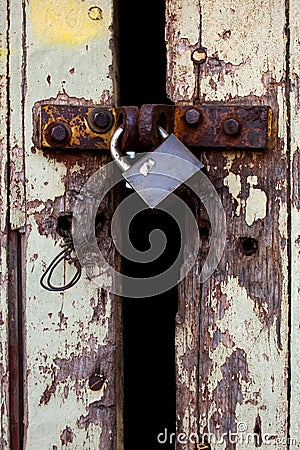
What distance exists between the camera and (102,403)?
1003 mm

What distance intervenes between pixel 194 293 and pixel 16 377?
0.32 meters

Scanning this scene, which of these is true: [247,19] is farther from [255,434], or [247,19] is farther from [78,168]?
[255,434]

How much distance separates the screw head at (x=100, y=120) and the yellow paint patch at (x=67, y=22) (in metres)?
0.12

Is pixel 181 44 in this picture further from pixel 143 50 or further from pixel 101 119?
pixel 143 50

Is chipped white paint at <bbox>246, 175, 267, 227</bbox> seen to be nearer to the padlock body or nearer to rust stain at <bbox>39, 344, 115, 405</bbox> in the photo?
the padlock body

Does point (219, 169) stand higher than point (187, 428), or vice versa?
point (219, 169)

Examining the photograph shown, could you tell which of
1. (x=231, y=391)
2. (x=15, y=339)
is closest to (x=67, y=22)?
(x=15, y=339)

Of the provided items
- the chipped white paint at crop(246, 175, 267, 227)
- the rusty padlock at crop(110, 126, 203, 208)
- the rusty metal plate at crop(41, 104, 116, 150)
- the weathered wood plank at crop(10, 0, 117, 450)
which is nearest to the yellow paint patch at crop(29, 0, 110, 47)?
the weathered wood plank at crop(10, 0, 117, 450)

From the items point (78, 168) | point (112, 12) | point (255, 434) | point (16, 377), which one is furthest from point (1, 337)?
point (112, 12)

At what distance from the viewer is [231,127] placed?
913 millimetres

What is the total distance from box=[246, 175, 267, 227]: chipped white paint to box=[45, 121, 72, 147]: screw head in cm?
28

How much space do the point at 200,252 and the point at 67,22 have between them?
0.41 m

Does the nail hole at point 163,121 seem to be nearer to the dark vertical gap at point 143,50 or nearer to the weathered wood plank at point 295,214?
the weathered wood plank at point 295,214

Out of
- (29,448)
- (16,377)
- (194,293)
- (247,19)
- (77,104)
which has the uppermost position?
(247,19)
